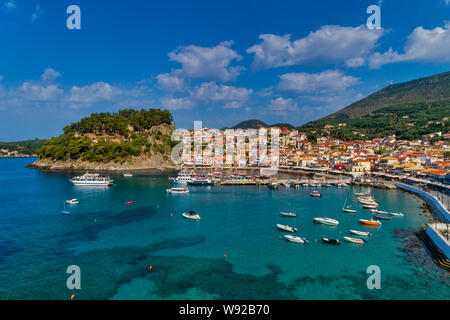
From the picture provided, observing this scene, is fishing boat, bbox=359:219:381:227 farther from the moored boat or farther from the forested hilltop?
the forested hilltop

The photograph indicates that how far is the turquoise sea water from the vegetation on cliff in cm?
4254

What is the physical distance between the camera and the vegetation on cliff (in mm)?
75575

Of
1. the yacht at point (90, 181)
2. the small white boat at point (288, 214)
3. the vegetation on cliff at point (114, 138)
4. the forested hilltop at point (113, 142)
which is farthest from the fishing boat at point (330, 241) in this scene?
the vegetation on cliff at point (114, 138)

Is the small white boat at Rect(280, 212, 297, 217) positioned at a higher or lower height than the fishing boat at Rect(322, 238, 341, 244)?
higher

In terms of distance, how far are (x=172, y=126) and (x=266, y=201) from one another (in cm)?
6997

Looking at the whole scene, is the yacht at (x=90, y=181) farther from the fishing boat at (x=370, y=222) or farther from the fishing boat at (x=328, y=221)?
the fishing boat at (x=370, y=222)

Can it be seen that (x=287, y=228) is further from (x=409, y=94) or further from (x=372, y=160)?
(x=409, y=94)

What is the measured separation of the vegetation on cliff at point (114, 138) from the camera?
75575mm

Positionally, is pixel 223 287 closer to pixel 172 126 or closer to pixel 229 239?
pixel 229 239

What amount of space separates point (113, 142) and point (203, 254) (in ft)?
235

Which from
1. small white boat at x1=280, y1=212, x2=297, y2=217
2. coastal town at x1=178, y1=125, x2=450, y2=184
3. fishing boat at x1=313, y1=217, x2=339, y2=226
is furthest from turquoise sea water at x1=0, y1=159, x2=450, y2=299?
coastal town at x1=178, y1=125, x2=450, y2=184

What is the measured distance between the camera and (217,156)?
91.6 meters
